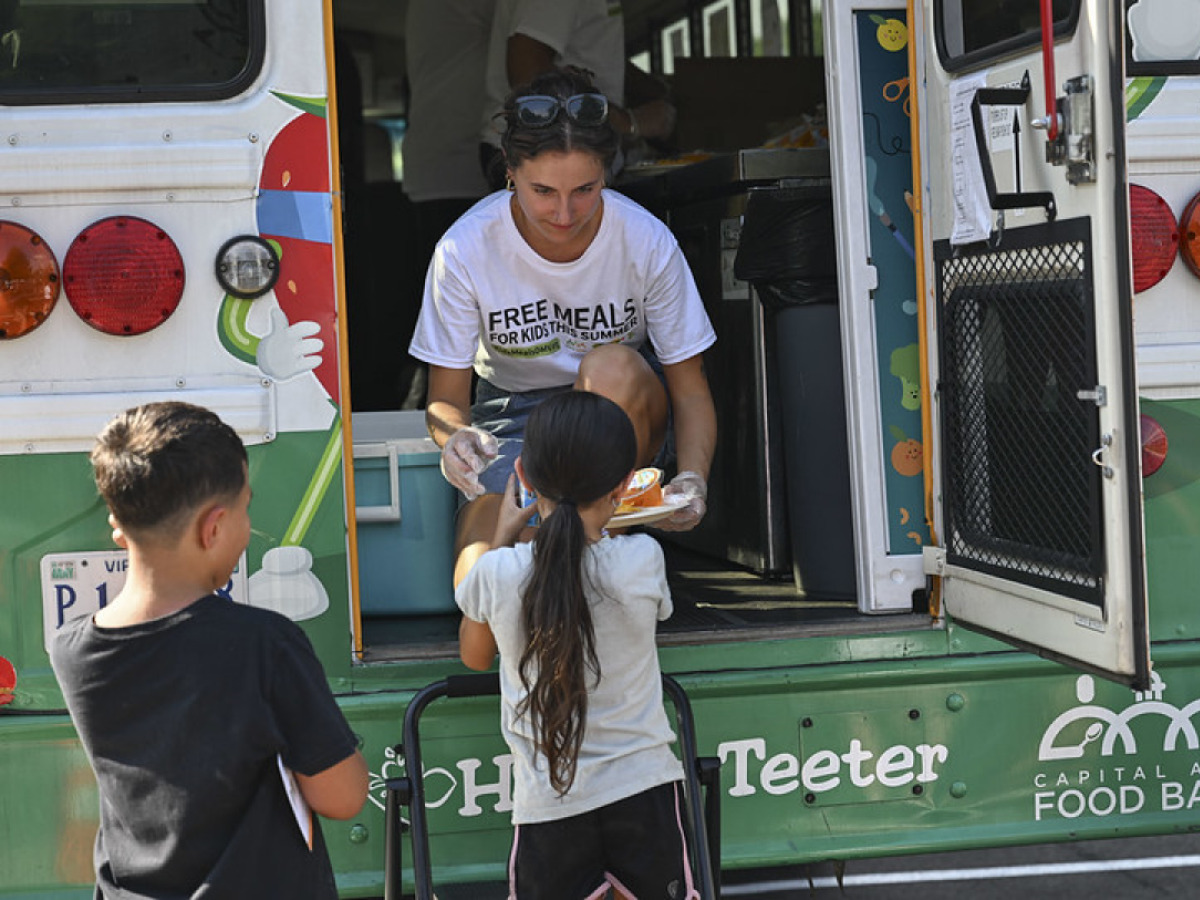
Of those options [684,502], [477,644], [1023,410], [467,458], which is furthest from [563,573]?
[1023,410]

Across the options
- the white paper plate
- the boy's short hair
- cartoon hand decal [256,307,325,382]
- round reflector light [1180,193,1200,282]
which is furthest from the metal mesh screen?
the boy's short hair

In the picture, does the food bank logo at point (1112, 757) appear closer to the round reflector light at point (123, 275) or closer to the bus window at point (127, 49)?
the round reflector light at point (123, 275)

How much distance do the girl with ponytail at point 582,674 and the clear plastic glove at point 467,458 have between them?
1.35ft

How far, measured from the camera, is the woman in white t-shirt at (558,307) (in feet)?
10.3

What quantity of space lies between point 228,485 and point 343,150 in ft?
16.7

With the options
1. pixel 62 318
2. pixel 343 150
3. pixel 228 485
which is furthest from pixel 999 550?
pixel 343 150

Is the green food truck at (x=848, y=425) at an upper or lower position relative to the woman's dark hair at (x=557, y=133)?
lower

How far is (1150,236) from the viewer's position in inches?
122

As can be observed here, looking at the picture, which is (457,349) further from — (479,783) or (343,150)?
(343,150)

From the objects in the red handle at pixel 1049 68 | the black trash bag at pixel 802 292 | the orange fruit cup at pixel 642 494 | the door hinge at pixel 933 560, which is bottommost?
the door hinge at pixel 933 560

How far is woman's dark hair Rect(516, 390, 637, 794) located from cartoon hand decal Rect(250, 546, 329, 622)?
1.94ft

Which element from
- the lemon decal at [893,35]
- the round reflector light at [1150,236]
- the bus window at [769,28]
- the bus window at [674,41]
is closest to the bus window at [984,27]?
the lemon decal at [893,35]

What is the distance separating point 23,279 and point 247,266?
39 cm

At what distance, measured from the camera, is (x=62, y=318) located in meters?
2.86
